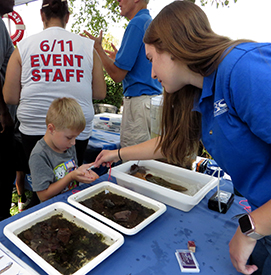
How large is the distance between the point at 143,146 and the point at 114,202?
419mm

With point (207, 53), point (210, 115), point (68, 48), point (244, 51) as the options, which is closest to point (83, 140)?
point (68, 48)

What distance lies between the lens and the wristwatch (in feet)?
2.44

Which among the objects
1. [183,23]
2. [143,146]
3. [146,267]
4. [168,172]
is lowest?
[168,172]

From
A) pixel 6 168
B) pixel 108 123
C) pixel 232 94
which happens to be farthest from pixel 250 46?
pixel 108 123

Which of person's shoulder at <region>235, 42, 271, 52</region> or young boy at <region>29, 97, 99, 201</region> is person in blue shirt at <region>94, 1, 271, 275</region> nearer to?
person's shoulder at <region>235, 42, 271, 52</region>

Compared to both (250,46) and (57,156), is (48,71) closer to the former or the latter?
(57,156)

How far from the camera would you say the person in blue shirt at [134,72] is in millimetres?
1980

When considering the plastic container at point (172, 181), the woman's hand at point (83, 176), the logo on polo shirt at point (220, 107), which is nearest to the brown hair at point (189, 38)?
the logo on polo shirt at point (220, 107)

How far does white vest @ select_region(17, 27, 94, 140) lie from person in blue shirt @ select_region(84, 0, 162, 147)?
15.5 inches

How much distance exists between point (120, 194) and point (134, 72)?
122 centimetres

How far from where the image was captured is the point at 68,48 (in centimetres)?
168

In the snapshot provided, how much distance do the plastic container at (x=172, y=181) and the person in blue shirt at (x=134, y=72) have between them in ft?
1.83

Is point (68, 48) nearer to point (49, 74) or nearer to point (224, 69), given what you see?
point (49, 74)

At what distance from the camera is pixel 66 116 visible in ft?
4.81
